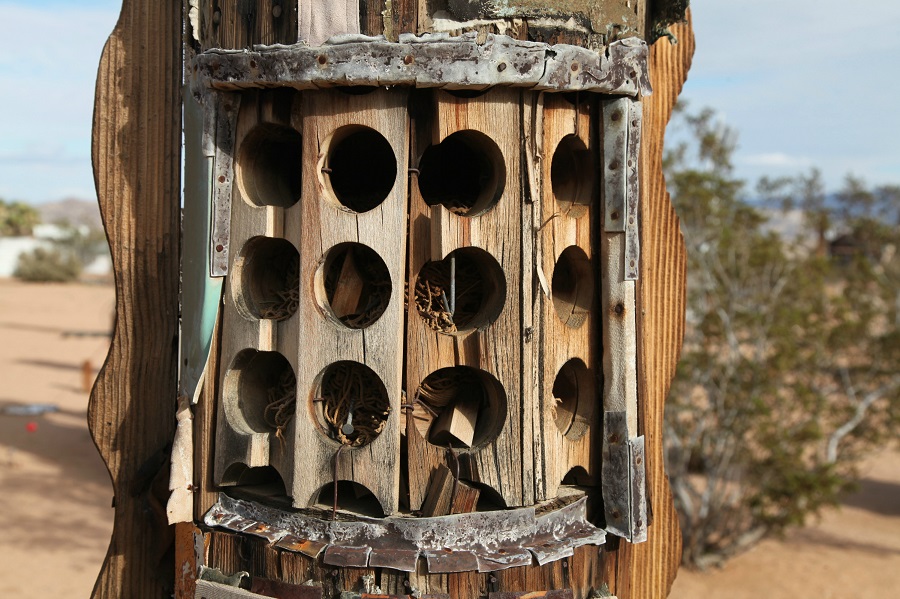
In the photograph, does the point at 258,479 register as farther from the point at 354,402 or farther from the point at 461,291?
the point at 461,291

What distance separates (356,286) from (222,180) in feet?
1.50

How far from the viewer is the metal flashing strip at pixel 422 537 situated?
2.22 meters

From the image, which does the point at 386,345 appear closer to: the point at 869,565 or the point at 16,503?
the point at 869,565

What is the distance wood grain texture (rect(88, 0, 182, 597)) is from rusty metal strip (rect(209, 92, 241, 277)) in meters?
0.43

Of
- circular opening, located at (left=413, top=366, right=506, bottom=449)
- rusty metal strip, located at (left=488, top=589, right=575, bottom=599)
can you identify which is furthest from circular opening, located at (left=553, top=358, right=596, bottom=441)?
rusty metal strip, located at (left=488, top=589, right=575, bottom=599)

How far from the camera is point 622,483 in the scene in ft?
8.02

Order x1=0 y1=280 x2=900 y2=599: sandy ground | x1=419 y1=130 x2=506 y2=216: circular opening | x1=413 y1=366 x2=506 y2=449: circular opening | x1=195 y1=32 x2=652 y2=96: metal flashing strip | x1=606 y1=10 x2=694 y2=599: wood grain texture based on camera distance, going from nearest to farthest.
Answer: x1=195 y1=32 x2=652 y2=96: metal flashing strip, x1=413 y1=366 x2=506 y2=449: circular opening, x1=419 y1=130 x2=506 y2=216: circular opening, x1=606 y1=10 x2=694 y2=599: wood grain texture, x1=0 y1=280 x2=900 y2=599: sandy ground

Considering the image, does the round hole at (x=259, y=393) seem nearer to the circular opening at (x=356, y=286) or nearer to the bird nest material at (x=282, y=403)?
the bird nest material at (x=282, y=403)

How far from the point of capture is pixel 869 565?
10742mm

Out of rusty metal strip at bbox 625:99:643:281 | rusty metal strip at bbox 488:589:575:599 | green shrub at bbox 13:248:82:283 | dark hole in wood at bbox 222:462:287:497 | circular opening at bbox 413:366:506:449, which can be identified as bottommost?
rusty metal strip at bbox 488:589:575:599

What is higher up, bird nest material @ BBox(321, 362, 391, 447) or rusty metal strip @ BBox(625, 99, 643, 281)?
rusty metal strip @ BBox(625, 99, 643, 281)

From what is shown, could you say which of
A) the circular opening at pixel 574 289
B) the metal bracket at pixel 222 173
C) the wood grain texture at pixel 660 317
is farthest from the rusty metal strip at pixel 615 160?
the metal bracket at pixel 222 173

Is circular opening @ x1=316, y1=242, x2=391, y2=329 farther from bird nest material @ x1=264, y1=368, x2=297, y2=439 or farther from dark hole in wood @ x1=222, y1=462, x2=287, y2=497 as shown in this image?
dark hole in wood @ x1=222, y1=462, x2=287, y2=497

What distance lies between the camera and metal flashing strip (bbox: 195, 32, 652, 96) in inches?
84.8
